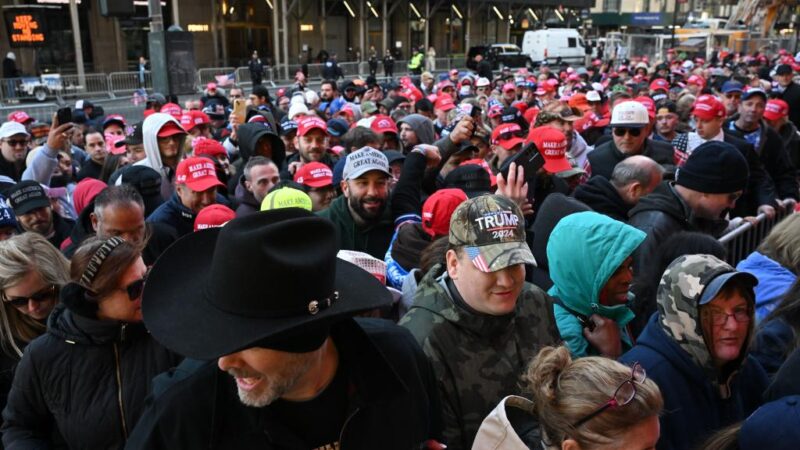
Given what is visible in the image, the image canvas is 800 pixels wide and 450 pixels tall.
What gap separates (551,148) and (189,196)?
288cm

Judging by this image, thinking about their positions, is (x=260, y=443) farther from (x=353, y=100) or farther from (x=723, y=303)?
(x=353, y=100)

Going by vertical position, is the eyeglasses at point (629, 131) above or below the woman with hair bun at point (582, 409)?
above

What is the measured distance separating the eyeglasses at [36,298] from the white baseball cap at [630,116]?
521cm

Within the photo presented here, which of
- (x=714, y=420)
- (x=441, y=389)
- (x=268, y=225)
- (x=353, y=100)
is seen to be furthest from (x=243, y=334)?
(x=353, y=100)

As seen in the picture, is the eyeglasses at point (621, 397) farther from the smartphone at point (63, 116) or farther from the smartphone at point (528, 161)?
the smartphone at point (63, 116)

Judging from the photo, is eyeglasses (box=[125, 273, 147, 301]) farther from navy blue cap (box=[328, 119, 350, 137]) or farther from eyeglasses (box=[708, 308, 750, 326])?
navy blue cap (box=[328, 119, 350, 137])

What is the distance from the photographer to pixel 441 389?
2.72 metres

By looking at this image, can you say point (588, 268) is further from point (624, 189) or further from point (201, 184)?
point (201, 184)

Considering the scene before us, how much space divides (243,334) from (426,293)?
1.35m

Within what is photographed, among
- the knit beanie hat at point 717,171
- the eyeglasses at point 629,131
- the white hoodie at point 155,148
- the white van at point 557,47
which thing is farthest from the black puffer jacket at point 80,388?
the white van at point 557,47

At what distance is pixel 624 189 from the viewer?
15.9 ft

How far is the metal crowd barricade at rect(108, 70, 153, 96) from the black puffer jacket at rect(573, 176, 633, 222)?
2172cm

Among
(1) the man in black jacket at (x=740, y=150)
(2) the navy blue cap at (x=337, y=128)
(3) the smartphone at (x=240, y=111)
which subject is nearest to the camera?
(1) the man in black jacket at (x=740, y=150)

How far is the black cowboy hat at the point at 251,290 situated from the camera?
166 cm
